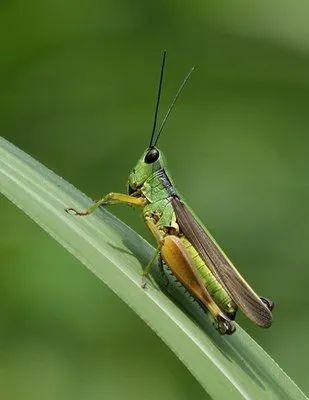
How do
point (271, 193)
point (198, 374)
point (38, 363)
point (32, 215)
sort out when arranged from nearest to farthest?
point (198, 374)
point (32, 215)
point (38, 363)
point (271, 193)

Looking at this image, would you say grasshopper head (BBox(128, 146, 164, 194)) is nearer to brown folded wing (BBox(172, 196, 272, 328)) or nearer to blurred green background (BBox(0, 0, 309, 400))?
brown folded wing (BBox(172, 196, 272, 328))

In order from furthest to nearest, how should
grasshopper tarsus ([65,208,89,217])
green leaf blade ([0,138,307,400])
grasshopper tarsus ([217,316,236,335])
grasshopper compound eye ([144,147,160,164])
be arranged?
grasshopper compound eye ([144,147,160,164]), grasshopper tarsus ([217,316,236,335]), grasshopper tarsus ([65,208,89,217]), green leaf blade ([0,138,307,400])

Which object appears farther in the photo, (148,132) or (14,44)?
(148,132)

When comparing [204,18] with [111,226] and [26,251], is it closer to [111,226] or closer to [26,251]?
[26,251]

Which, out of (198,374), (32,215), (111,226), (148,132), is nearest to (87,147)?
(148,132)

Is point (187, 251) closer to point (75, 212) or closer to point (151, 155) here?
point (151, 155)

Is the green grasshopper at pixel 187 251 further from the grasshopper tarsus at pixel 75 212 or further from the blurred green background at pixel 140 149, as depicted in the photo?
the blurred green background at pixel 140 149

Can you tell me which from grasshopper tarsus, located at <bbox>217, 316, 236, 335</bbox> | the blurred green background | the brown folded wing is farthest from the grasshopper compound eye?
the blurred green background
